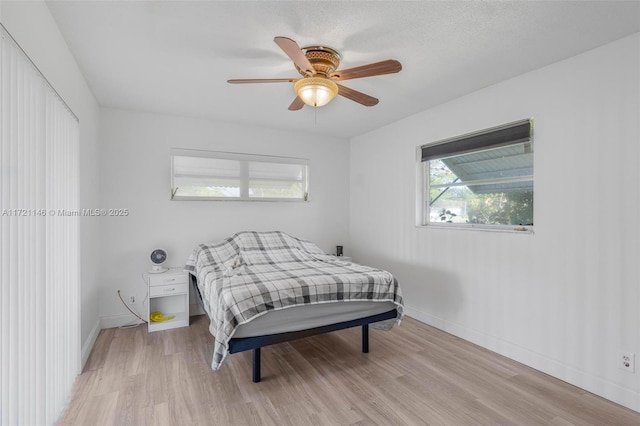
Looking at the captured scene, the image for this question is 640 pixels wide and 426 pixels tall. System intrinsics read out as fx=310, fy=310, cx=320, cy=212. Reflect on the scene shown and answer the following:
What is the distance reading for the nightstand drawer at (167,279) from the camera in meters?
3.36

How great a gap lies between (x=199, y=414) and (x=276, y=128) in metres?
3.44

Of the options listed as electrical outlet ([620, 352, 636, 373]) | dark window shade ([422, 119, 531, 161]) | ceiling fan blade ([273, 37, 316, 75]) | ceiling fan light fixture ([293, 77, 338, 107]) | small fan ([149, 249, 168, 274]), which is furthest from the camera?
small fan ([149, 249, 168, 274])

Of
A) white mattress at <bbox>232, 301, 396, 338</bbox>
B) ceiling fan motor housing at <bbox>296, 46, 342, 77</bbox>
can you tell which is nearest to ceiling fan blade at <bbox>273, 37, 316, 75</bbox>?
ceiling fan motor housing at <bbox>296, 46, 342, 77</bbox>

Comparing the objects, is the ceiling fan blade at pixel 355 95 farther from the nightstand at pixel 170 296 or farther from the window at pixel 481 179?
the nightstand at pixel 170 296

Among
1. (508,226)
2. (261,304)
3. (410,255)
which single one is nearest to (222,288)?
(261,304)

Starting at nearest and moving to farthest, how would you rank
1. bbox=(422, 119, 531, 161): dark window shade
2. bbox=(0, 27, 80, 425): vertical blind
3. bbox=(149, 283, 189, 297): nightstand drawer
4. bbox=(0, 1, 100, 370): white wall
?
bbox=(0, 27, 80, 425): vertical blind < bbox=(0, 1, 100, 370): white wall < bbox=(422, 119, 531, 161): dark window shade < bbox=(149, 283, 189, 297): nightstand drawer

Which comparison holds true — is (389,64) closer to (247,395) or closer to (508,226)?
(508,226)

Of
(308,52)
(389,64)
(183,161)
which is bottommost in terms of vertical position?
(183,161)

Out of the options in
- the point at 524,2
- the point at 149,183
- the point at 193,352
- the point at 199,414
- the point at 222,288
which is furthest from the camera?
the point at 149,183

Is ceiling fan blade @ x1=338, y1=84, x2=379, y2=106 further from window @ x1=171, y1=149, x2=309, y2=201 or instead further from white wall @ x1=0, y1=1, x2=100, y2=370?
window @ x1=171, y1=149, x2=309, y2=201

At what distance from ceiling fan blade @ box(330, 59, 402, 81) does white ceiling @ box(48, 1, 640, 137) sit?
228mm

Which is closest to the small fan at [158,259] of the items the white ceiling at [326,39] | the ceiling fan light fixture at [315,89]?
the white ceiling at [326,39]

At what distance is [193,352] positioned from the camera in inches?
112

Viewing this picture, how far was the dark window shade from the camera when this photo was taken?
268 centimetres
